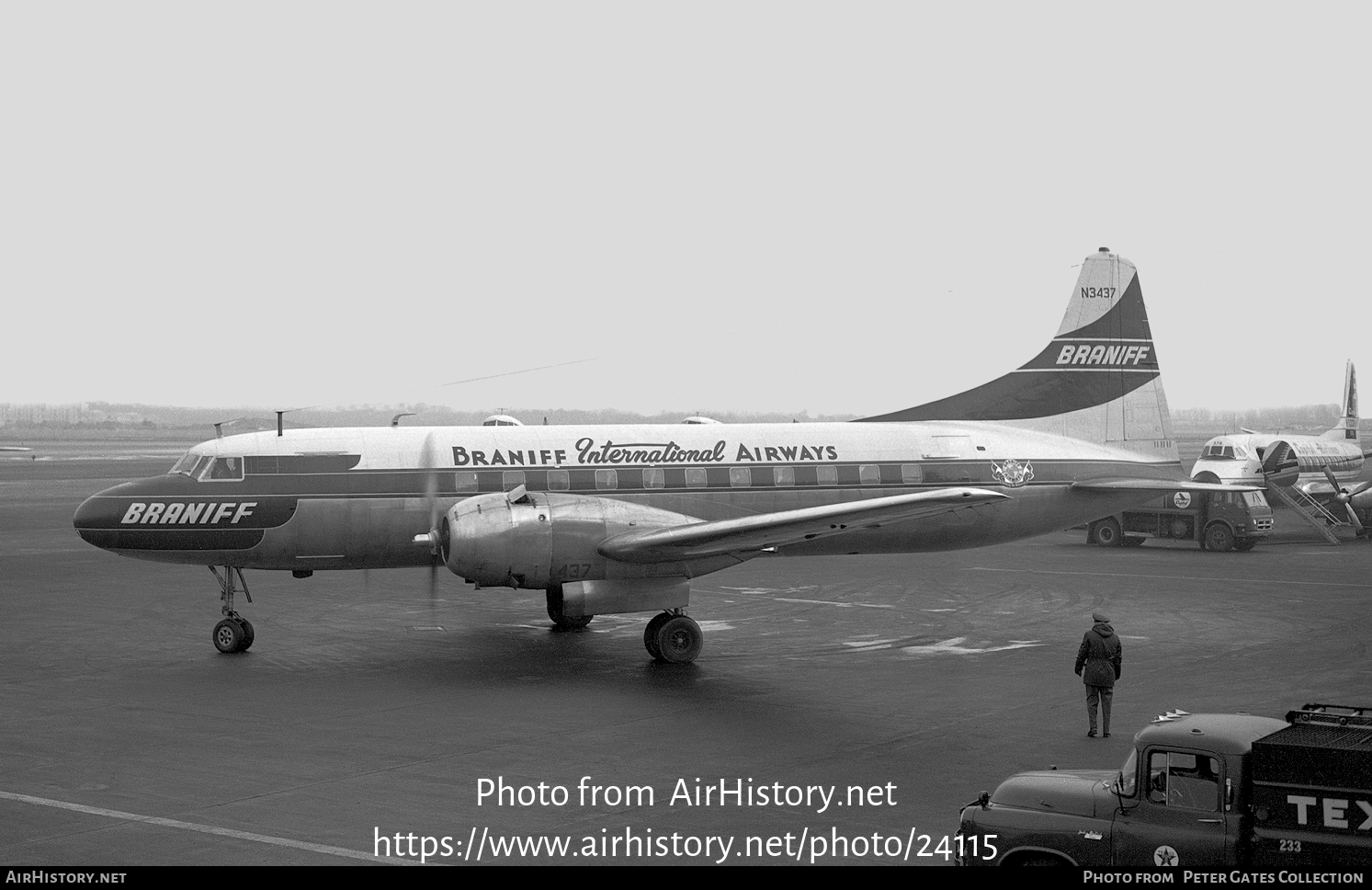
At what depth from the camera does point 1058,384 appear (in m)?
26.0

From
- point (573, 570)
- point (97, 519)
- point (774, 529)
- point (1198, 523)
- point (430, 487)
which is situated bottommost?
point (1198, 523)

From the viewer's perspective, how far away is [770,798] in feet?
42.6

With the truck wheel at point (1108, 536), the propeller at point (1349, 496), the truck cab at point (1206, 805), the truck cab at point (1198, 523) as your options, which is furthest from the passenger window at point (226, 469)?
the propeller at point (1349, 496)

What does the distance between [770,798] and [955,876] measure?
3.31 m

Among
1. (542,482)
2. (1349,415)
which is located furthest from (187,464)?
(1349,415)

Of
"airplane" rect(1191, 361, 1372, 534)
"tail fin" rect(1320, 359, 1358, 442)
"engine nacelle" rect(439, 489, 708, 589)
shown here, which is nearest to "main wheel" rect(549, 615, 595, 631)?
"engine nacelle" rect(439, 489, 708, 589)

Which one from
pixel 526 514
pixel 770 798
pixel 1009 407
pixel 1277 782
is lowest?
pixel 770 798

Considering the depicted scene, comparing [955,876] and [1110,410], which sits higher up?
[1110,410]

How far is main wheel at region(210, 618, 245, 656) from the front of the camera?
2147 centimetres

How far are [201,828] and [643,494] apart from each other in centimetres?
1163

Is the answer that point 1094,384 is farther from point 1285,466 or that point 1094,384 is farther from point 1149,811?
point 1285,466

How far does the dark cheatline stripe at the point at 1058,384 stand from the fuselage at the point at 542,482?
2.76ft

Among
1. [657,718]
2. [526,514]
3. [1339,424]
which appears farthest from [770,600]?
[1339,424]

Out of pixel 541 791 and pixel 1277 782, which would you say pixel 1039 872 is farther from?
pixel 541 791
